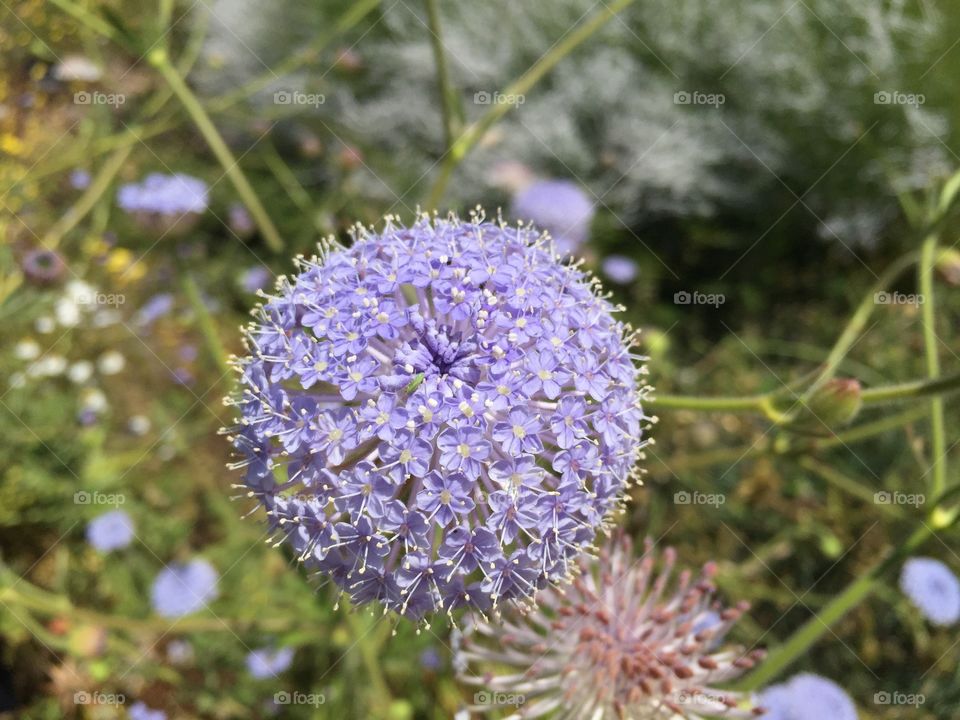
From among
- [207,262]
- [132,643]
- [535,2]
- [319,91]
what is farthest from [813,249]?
[132,643]

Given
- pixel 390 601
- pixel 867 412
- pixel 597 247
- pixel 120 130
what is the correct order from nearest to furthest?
pixel 390 601 < pixel 867 412 < pixel 597 247 < pixel 120 130

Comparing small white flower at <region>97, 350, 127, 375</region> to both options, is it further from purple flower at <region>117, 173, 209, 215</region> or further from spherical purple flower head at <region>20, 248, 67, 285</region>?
purple flower at <region>117, 173, 209, 215</region>

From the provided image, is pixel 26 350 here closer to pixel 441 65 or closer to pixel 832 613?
pixel 441 65

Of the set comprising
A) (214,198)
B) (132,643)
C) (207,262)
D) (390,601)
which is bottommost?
(132,643)

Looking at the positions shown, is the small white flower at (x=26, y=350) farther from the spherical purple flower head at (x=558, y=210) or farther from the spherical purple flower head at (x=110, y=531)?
the spherical purple flower head at (x=558, y=210)

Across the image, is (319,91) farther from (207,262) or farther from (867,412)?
(867,412)

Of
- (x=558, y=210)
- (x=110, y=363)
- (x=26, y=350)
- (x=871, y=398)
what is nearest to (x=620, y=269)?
(x=558, y=210)

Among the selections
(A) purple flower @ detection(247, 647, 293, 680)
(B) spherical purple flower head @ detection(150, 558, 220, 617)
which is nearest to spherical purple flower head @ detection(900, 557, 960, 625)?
(A) purple flower @ detection(247, 647, 293, 680)
